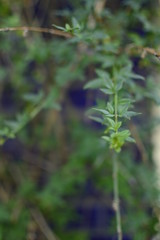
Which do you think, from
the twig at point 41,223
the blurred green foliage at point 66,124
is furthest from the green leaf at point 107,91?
the twig at point 41,223

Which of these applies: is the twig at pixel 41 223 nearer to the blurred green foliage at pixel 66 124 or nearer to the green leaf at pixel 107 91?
the blurred green foliage at pixel 66 124

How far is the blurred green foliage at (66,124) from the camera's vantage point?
1.14m

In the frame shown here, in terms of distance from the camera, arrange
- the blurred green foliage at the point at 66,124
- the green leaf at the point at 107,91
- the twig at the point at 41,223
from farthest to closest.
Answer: the twig at the point at 41,223
the blurred green foliage at the point at 66,124
the green leaf at the point at 107,91

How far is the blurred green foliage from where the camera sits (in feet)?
3.75

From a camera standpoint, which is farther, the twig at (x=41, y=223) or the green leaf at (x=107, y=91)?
the twig at (x=41, y=223)

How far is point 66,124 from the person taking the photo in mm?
2023

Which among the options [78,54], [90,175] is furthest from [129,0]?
[90,175]

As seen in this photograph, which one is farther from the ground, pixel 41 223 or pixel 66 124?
pixel 66 124

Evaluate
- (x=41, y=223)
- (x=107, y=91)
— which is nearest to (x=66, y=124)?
(x=41, y=223)

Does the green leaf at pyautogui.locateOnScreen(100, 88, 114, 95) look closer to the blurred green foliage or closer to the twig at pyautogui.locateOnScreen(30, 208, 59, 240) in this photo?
the blurred green foliage

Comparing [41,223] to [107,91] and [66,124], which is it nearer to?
[66,124]

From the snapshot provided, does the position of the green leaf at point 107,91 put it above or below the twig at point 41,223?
above

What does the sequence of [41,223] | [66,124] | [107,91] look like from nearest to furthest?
[107,91], [41,223], [66,124]

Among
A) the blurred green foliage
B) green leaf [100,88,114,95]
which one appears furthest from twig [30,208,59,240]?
green leaf [100,88,114,95]
